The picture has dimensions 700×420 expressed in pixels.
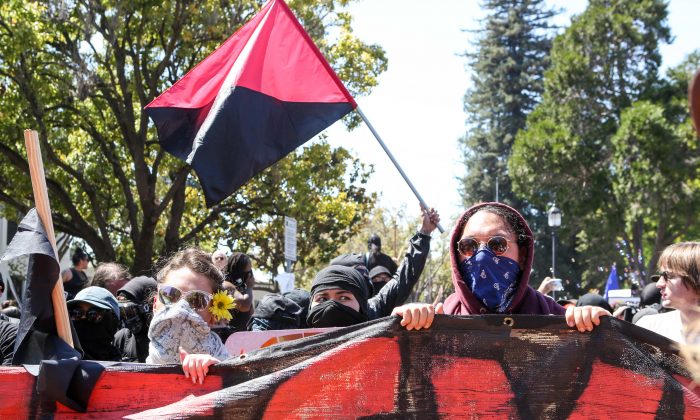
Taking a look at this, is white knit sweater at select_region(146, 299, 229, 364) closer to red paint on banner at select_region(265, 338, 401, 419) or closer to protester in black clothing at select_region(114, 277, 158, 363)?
red paint on banner at select_region(265, 338, 401, 419)

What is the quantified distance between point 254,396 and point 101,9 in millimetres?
16084

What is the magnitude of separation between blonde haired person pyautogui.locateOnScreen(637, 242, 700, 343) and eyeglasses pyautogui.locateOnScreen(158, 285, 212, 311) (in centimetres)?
207

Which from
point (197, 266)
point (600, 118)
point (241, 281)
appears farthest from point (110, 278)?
point (600, 118)

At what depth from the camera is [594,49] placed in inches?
1401

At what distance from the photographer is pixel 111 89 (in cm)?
1944

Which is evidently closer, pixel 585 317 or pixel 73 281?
pixel 585 317

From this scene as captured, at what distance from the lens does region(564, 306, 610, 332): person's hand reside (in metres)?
2.97

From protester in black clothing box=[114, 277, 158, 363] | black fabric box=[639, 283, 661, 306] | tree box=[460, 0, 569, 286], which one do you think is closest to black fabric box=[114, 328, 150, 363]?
protester in black clothing box=[114, 277, 158, 363]

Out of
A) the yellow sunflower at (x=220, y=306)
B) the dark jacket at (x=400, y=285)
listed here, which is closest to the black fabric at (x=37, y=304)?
the yellow sunflower at (x=220, y=306)

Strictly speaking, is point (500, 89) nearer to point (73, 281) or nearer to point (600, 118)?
point (600, 118)

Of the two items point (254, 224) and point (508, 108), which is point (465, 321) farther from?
point (508, 108)

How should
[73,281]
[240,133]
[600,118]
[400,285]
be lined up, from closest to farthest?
[400,285] < [240,133] < [73,281] < [600,118]

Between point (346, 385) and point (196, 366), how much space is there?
516 millimetres

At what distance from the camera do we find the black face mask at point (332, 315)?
4.41 meters
